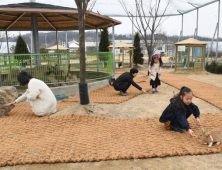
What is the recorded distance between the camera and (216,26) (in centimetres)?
1403

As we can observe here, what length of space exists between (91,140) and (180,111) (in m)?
1.59

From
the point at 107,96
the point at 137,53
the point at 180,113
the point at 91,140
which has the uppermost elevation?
the point at 137,53

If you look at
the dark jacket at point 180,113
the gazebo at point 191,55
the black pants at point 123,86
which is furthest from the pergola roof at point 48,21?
the gazebo at point 191,55

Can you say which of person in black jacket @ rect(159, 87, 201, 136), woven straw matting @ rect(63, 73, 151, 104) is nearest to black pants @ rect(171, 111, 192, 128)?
person in black jacket @ rect(159, 87, 201, 136)

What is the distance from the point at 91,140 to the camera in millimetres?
3357

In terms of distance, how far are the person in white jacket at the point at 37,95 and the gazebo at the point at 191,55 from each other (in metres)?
12.1

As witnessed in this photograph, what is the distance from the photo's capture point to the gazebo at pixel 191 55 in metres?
14.3

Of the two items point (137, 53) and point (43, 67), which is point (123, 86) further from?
point (137, 53)

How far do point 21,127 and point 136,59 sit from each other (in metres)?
17.3

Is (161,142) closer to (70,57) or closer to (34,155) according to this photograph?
(34,155)

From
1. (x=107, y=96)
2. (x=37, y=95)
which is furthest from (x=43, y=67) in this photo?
(x=37, y=95)

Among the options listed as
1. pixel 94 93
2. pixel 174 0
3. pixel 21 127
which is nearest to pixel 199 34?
pixel 174 0

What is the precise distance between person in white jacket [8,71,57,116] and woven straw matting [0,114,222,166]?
13.1 inches

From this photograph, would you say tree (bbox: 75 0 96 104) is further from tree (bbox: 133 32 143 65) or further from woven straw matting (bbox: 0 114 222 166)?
tree (bbox: 133 32 143 65)
